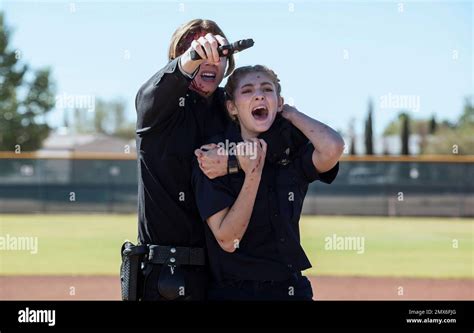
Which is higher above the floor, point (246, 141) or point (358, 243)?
point (246, 141)

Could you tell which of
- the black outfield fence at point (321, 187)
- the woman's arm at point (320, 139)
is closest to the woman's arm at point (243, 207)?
the woman's arm at point (320, 139)

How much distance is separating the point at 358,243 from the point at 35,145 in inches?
836

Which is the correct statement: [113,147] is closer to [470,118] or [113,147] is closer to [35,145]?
[35,145]

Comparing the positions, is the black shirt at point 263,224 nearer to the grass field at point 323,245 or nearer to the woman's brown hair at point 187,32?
the woman's brown hair at point 187,32

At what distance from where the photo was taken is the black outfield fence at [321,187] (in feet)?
63.1

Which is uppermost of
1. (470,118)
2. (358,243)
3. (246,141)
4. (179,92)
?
(470,118)

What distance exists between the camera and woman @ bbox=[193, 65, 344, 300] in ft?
9.57

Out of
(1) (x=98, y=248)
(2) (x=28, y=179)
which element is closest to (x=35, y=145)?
(2) (x=28, y=179)

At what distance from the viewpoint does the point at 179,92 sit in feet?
9.51

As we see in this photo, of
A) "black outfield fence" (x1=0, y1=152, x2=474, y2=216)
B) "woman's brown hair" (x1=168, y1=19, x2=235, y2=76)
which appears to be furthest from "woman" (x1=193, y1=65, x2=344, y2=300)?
"black outfield fence" (x1=0, y1=152, x2=474, y2=216)

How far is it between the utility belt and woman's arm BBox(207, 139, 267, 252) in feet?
0.87

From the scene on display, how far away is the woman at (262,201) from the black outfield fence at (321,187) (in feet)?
52.6

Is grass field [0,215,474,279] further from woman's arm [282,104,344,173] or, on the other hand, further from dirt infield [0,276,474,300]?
woman's arm [282,104,344,173]

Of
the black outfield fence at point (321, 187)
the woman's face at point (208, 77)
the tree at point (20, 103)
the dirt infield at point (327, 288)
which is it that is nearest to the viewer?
the woman's face at point (208, 77)
